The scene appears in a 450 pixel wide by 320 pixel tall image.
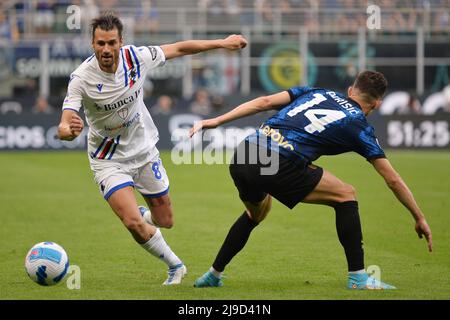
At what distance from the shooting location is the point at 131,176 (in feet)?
27.3

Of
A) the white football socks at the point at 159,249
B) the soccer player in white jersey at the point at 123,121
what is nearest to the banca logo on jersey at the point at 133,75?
the soccer player in white jersey at the point at 123,121

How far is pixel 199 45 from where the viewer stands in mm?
8430

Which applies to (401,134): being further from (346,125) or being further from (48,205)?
(346,125)

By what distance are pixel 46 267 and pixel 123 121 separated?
1.53 meters

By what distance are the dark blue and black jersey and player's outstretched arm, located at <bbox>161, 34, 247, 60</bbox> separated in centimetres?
92

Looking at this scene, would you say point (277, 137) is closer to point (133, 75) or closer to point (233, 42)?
point (233, 42)

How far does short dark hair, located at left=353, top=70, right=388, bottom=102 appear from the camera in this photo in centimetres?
753

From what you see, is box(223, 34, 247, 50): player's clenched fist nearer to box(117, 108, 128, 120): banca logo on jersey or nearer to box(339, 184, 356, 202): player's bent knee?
box(117, 108, 128, 120): banca logo on jersey

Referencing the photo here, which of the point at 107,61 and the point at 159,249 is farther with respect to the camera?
the point at 159,249

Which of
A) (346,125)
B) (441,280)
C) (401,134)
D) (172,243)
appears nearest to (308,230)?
(172,243)

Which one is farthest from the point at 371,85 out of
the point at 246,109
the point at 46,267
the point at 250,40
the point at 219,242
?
the point at 250,40

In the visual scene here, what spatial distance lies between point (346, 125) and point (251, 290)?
1615 mm

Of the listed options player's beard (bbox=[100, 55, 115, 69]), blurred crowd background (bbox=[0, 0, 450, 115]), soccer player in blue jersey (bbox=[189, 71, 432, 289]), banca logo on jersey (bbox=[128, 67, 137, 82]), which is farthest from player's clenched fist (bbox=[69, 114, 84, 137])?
blurred crowd background (bbox=[0, 0, 450, 115])

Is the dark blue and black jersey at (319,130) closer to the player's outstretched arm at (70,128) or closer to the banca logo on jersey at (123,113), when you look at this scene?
the banca logo on jersey at (123,113)
